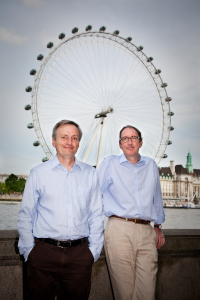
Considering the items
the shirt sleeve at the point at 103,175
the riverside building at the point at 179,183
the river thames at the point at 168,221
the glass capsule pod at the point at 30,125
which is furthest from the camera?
the riverside building at the point at 179,183

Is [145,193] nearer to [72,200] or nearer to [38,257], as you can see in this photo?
[72,200]

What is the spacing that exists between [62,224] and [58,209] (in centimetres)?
12

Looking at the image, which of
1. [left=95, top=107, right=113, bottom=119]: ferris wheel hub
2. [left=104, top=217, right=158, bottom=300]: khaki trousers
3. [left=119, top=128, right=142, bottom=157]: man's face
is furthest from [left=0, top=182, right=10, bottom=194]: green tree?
[left=104, top=217, right=158, bottom=300]: khaki trousers

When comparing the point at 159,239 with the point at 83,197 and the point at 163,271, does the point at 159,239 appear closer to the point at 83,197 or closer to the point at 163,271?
the point at 163,271

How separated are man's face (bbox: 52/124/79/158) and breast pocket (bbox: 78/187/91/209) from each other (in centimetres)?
32

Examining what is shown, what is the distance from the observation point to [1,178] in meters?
120

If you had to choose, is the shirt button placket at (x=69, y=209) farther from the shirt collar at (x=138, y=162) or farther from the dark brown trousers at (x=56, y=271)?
the shirt collar at (x=138, y=162)

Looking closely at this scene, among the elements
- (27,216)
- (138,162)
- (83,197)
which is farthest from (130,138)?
(27,216)

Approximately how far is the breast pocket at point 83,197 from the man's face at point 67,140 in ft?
1.05

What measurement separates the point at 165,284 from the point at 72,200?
1.58 meters

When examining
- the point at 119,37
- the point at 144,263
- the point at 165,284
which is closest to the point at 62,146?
the point at 144,263

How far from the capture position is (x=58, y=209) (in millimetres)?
2318

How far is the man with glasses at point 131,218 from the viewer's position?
102 inches

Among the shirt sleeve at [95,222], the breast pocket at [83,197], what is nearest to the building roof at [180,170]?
the shirt sleeve at [95,222]
